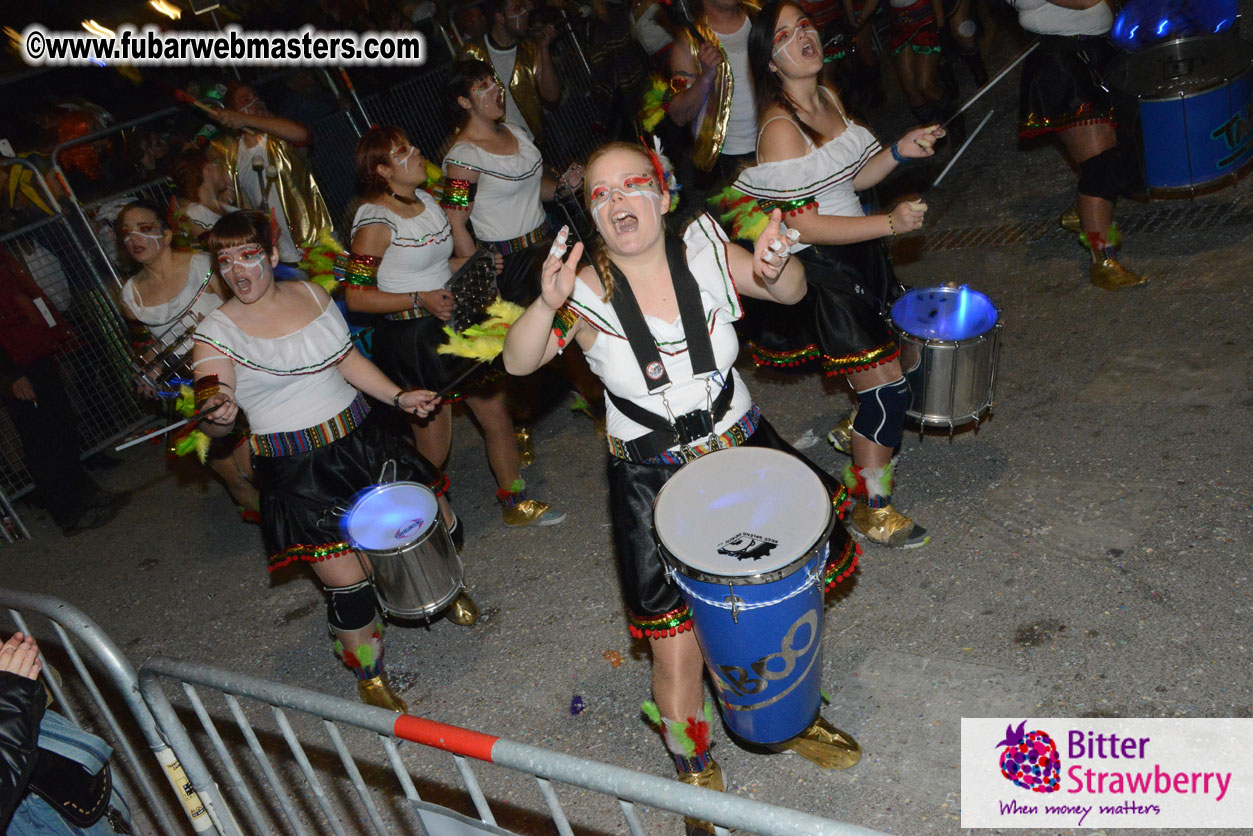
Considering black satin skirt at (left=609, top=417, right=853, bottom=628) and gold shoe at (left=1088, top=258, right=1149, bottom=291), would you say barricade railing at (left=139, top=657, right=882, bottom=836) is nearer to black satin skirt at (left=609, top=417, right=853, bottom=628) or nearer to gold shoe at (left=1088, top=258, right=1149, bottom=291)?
black satin skirt at (left=609, top=417, right=853, bottom=628)

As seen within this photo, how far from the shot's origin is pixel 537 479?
213 inches

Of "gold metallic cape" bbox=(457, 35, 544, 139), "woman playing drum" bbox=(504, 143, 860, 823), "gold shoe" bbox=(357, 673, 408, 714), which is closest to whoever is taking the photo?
"woman playing drum" bbox=(504, 143, 860, 823)

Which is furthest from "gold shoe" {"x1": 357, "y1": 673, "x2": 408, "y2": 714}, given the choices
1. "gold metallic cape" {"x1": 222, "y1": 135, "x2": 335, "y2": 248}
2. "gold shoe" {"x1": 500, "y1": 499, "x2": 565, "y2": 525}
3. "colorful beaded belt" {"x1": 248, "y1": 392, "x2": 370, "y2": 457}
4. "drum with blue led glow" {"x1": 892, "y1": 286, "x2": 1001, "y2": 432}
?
"gold metallic cape" {"x1": 222, "y1": 135, "x2": 335, "y2": 248}

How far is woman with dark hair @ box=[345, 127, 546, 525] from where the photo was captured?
14.4 feet

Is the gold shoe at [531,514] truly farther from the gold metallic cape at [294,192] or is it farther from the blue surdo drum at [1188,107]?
the blue surdo drum at [1188,107]

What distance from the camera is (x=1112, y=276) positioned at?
17.7 ft

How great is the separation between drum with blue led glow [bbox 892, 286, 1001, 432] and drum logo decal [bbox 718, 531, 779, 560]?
58.9 inches

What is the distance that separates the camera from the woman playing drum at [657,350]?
285 cm

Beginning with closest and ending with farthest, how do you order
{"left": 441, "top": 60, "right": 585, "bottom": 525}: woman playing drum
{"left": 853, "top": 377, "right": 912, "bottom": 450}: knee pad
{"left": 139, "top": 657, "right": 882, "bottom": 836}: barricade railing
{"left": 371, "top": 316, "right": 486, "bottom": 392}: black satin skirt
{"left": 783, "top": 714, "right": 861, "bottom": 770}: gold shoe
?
1. {"left": 139, "top": 657, "right": 882, "bottom": 836}: barricade railing
2. {"left": 783, "top": 714, "right": 861, "bottom": 770}: gold shoe
3. {"left": 853, "top": 377, "right": 912, "bottom": 450}: knee pad
4. {"left": 371, "top": 316, "right": 486, "bottom": 392}: black satin skirt
5. {"left": 441, "top": 60, "right": 585, "bottom": 525}: woman playing drum

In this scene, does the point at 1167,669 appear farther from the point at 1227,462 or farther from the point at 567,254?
the point at 567,254

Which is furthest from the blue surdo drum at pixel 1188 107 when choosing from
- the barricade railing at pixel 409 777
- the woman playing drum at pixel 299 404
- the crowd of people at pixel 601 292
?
the barricade railing at pixel 409 777

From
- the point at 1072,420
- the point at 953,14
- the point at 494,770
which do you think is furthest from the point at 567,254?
the point at 953,14

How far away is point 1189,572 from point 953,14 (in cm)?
640

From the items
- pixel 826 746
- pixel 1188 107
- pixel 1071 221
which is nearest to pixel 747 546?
pixel 826 746
